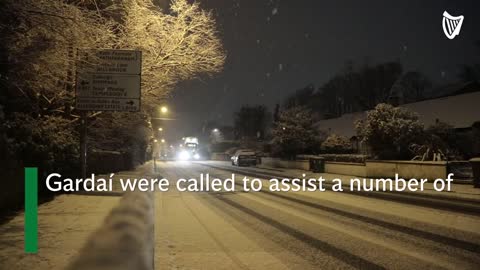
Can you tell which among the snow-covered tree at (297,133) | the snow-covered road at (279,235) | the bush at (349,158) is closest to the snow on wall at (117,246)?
the snow-covered road at (279,235)

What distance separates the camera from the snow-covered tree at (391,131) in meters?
25.7

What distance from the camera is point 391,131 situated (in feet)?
86.4

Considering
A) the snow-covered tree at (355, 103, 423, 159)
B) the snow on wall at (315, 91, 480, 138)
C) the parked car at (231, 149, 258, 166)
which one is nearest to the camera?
the snow-covered tree at (355, 103, 423, 159)

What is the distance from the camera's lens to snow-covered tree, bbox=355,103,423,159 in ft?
84.4

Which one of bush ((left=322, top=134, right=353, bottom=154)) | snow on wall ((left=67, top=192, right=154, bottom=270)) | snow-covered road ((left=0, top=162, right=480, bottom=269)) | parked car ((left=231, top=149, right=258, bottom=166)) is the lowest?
snow-covered road ((left=0, top=162, right=480, bottom=269))

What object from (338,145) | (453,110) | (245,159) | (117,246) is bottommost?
(245,159)

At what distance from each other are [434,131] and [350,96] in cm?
4657

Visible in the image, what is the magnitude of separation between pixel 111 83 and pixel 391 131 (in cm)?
1840

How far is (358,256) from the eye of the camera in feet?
22.8

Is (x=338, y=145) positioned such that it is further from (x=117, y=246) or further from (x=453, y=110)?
(x=117, y=246)

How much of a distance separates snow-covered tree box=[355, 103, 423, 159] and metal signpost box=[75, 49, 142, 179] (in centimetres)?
1759

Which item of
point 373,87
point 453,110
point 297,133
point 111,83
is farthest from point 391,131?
point 373,87

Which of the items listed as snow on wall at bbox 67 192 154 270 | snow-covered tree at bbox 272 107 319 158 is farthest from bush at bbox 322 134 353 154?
snow on wall at bbox 67 192 154 270

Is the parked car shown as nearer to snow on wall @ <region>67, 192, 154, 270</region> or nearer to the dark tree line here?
the dark tree line
